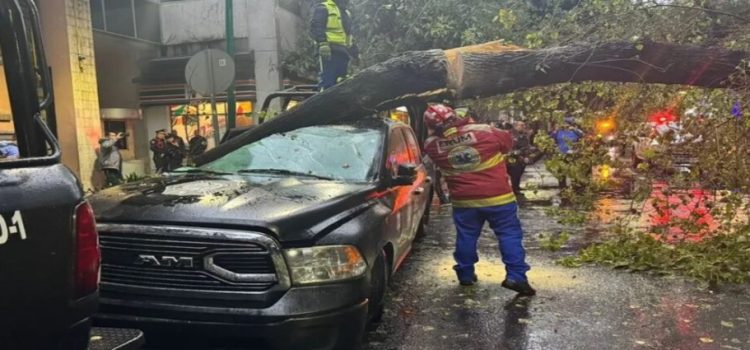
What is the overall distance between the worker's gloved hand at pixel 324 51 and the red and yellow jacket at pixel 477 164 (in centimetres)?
262

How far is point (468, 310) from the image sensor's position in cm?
484

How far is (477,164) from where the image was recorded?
17.2ft

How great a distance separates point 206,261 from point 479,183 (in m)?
2.66

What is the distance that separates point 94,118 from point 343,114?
29.1ft

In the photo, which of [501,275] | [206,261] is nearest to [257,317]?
[206,261]

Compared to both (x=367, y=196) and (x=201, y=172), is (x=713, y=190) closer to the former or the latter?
(x=367, y=196)

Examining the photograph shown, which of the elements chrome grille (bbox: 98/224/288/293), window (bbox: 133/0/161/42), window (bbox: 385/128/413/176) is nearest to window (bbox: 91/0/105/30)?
window (bbox: 133/0/161/42)

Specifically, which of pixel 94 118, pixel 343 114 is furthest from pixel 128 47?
pixel 343 114

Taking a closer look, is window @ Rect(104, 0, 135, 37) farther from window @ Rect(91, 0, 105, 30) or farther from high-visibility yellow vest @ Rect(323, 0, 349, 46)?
high-visibility yellow vest @ Rect(323, 0, 349, 46)

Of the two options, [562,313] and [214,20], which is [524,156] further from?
[214,20]

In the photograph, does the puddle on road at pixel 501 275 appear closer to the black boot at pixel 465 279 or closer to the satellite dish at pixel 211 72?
the black boot at pixel 465 279

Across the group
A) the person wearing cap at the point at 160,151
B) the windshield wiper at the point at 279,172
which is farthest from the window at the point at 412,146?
the person wearing cap at the point at 160,151

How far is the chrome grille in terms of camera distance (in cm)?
330

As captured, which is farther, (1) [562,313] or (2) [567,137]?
(2) [567,137]
